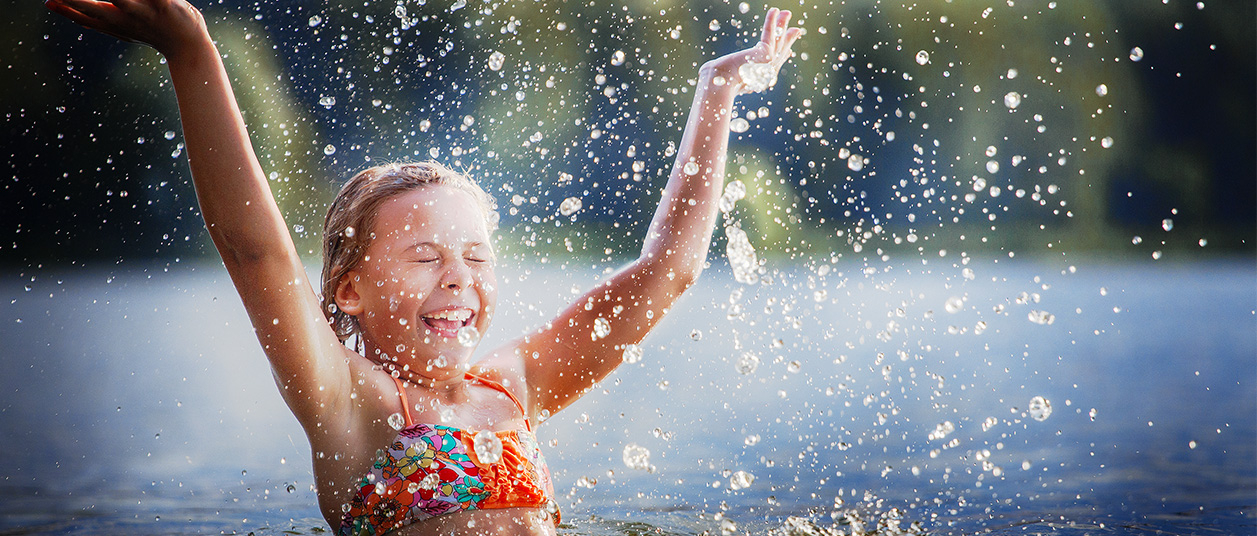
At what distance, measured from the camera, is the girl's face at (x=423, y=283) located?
58.9 inches

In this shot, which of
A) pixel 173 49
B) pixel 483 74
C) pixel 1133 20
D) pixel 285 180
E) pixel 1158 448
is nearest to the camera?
pixel 173 49

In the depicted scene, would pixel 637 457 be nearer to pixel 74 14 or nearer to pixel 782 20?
pixel 782 20

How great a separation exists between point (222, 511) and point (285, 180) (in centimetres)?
368

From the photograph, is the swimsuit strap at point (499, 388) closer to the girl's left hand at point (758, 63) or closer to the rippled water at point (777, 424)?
the rippled water at point (777, 424)

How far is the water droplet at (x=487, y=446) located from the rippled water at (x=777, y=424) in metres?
0.57

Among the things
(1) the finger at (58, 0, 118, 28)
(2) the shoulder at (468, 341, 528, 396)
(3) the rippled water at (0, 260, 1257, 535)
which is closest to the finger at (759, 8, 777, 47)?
(3) the rippled water at (0, 260, 1257, 535)

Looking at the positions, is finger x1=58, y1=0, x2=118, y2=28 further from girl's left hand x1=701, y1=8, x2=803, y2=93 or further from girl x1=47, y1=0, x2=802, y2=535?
girl's left hand x1=701, y1=8, x2=803, y2=93

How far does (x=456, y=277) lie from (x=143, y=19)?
543mm

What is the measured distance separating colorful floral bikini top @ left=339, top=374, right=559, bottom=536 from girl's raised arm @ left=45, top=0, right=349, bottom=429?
18 cm

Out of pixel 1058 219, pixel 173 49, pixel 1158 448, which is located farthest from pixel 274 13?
pixel 1058 219

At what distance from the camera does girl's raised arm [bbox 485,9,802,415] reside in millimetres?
1715

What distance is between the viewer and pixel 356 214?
5.12 ft

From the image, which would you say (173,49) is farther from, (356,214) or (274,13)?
(274,13)

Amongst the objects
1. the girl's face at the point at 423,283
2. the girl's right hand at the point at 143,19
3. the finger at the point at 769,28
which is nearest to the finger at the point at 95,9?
the girl's right hand at the point at 143,19
